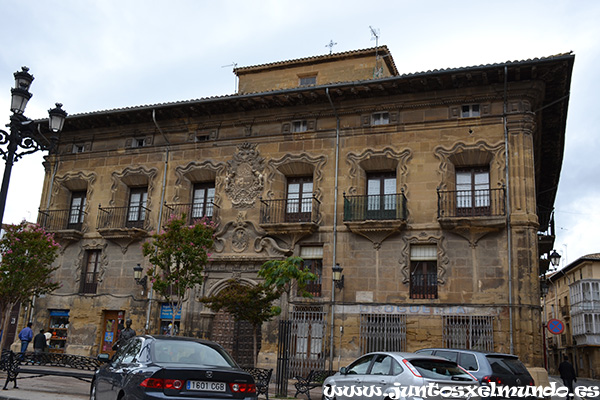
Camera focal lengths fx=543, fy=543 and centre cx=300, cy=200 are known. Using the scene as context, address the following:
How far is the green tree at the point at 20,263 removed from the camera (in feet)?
54.3

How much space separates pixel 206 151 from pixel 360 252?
7.80m

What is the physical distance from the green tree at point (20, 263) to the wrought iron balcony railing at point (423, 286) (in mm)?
12165

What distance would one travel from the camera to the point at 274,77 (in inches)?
999

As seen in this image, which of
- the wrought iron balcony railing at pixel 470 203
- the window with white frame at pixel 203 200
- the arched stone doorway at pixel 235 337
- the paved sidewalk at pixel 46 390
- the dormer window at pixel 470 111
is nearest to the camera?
the paved sidewalk at pixel 46 390

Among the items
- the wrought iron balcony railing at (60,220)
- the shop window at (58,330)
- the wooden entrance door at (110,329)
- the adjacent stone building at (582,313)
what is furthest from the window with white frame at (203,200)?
the adjacent stone building at (582,313)

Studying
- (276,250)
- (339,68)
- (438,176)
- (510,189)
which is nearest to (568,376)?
(510,189)

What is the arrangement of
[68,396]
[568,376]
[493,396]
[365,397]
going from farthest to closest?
[568,376] < [68,396] < [493,396] < [365,397]

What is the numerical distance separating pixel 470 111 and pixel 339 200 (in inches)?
221

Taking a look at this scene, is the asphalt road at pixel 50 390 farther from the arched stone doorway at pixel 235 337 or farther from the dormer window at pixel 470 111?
the dormer window at pixel 470 111

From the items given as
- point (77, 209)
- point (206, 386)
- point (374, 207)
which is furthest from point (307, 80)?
point (206, 386)

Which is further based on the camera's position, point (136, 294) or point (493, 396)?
point (136, 294)

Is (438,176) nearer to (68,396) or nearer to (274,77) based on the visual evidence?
(274,77)

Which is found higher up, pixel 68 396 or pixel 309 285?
pixel 309 285

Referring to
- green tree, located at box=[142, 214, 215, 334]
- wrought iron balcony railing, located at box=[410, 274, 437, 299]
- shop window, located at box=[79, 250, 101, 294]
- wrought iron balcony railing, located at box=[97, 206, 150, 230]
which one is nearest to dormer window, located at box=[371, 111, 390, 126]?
wrought iron balcony railing, located at box=[410, 274, 437, 299]
